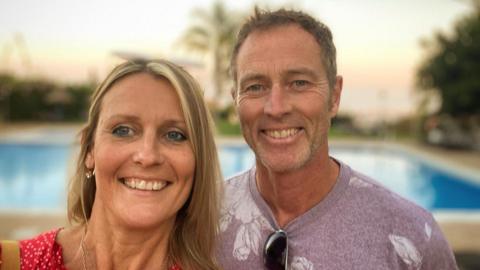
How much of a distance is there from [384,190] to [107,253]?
1.06 m

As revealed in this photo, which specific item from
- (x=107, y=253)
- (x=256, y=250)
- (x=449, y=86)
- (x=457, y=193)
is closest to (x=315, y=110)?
(x=256, y=250)

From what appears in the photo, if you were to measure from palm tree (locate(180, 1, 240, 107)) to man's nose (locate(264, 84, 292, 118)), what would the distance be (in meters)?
22.2

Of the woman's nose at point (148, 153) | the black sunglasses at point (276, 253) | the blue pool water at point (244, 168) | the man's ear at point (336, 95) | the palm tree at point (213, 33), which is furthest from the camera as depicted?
the palm tree at point (213, 33)

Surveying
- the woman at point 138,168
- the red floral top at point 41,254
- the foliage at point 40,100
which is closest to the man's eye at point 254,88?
the woman at point 138,168

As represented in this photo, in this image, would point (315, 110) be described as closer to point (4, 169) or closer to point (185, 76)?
point (185, 76)

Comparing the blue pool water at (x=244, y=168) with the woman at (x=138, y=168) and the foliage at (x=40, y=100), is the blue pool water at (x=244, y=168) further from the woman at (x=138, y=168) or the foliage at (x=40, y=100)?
the foliage at (x=40, y=100)

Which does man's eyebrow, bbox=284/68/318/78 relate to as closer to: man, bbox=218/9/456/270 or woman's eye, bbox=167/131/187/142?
man, bbox=218/9/456/270

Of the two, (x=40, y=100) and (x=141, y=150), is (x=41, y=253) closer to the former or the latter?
(x=141, y=150)

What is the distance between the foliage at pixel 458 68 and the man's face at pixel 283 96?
58.3 feet

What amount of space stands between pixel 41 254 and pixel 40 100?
2708cm

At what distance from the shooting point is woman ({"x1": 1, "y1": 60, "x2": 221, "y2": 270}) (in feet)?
5.07

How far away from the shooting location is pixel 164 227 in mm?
1705

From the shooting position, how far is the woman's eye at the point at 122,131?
1.55 metres

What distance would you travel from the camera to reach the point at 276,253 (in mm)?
1796
